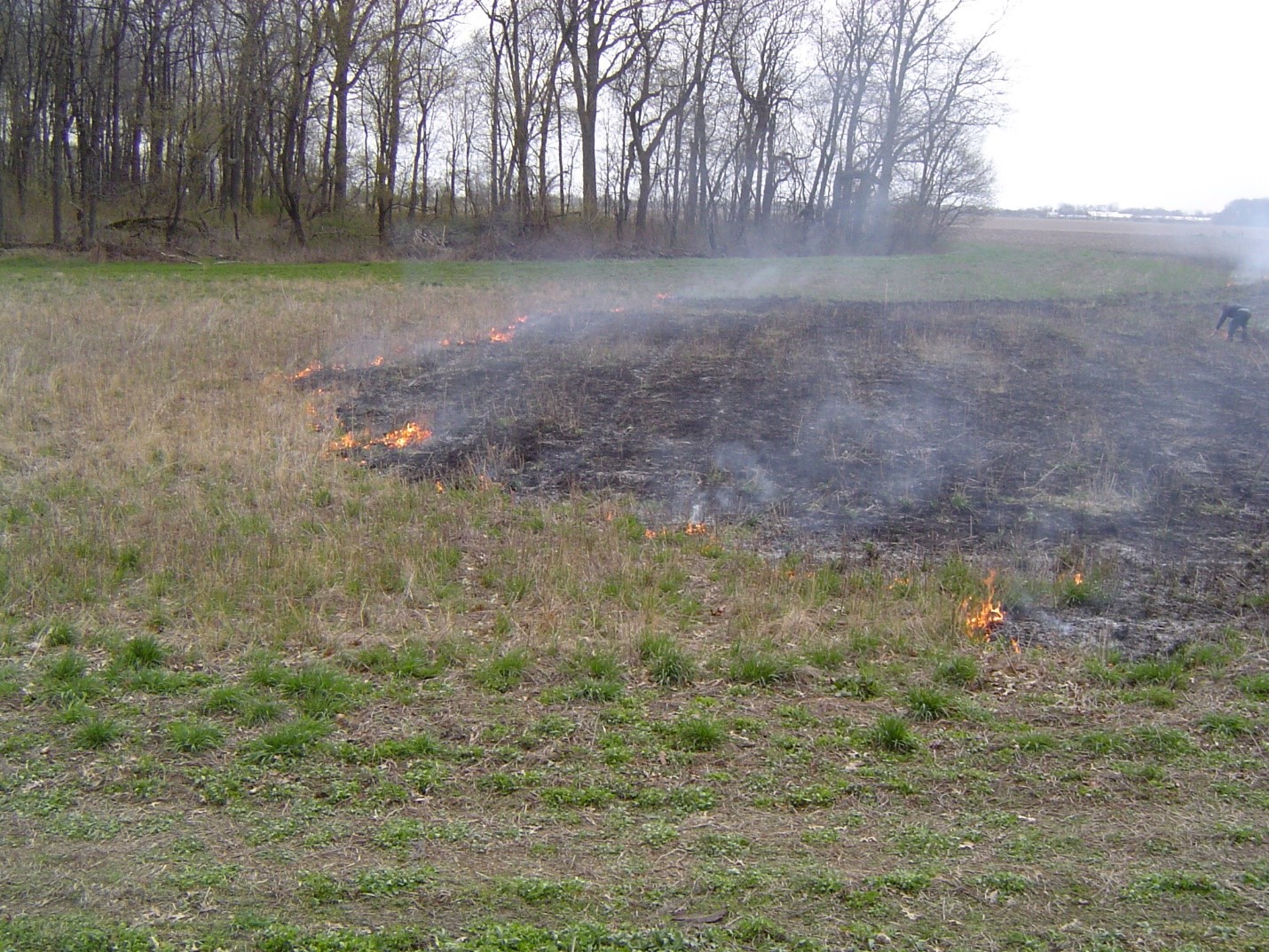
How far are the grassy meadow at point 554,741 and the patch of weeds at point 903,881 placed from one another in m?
0.02

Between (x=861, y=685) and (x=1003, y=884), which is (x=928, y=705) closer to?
(x=861, y=685)

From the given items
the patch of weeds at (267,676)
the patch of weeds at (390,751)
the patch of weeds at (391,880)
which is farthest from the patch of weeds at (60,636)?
the patch of weeds at (391,880)

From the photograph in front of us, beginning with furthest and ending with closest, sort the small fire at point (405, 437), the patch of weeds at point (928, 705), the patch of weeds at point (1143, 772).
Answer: the small fire at point (405, 437)
the patch of weeds at point (928, 705)
the patch of weeds at point (1143, 772)

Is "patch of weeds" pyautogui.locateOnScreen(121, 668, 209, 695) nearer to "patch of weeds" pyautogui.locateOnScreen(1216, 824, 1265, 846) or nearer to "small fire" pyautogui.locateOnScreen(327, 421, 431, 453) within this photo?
"patch of weeds" pyautogui.locateOnScreen(1216, 824, 1265, 846)

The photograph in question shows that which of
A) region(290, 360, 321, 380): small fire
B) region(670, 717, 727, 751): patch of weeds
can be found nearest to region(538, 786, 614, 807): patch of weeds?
region(670, 717, 727, 751): patch of weeds

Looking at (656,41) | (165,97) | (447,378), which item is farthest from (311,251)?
(447,378)

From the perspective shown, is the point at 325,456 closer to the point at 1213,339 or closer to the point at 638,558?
the point at 638,558

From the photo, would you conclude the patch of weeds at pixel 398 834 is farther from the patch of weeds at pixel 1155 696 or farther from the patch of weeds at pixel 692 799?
the patch of weeds at pixel 1155 696

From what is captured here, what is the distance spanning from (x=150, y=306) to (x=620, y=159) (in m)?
30.0

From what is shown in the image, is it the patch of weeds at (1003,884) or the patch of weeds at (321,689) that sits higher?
the patch of weeds at (321,689)

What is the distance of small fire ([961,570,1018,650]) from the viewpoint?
21.4ft

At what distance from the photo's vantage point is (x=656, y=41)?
1622 inches

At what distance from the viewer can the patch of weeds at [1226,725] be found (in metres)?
5.14

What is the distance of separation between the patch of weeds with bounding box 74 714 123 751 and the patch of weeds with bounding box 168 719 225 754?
24cm
